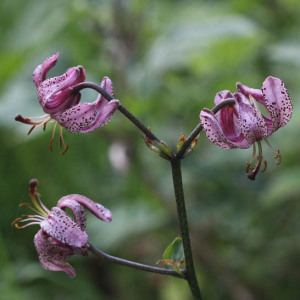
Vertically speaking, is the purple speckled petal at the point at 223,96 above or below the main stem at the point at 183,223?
above

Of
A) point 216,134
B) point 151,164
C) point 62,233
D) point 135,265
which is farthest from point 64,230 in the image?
point 151,164

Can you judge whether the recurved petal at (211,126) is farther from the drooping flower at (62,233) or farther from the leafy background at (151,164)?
the leafy background at (151,164)

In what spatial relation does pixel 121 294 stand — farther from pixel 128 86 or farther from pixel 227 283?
pixel 128 86

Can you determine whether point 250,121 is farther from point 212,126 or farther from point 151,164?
point 151,164

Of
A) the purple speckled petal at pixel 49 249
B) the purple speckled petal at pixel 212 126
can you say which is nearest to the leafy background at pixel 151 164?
the purple speckled petal at pixel 49 249

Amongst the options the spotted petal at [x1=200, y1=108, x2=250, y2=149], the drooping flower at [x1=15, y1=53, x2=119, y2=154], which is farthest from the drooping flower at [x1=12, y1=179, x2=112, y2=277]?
the spotted petal at [x1=200, y1=108, x2=250, y2=149]

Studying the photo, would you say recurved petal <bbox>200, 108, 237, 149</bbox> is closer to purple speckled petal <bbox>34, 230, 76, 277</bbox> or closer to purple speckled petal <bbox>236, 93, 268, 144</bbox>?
purple speckled petal <bbox>236, 93, 268, 144</bbox>
